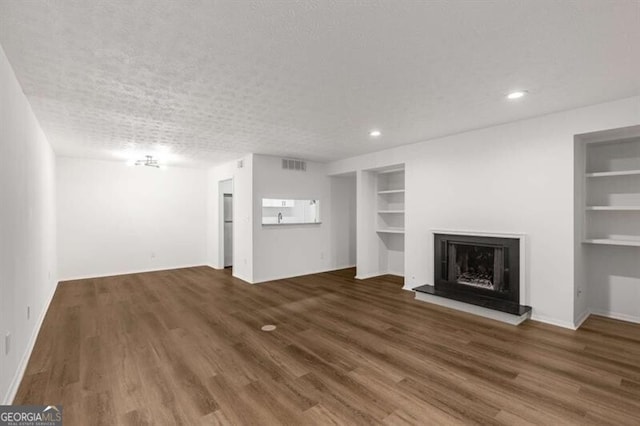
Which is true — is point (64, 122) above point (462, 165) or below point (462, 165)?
above

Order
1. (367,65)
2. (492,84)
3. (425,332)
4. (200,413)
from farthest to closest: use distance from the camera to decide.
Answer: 1. (425,332)
2. (492,84)
3. (367,65)
4. (200,413)

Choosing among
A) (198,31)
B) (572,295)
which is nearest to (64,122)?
(198,31)

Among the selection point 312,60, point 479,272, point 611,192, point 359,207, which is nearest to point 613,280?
point 611,192

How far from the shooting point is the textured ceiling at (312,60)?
1.78 m

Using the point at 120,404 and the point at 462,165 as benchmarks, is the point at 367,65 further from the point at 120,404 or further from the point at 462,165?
the point at 120,404

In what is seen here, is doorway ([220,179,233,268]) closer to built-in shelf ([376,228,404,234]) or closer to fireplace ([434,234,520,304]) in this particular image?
built-in shelf ([376,228,404,234])

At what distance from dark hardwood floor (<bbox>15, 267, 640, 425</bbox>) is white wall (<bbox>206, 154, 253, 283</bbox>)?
1795 mm

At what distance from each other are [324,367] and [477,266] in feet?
9.76

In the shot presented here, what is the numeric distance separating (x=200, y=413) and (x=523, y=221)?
13.8 feet

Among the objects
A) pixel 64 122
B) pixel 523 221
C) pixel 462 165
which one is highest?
pixel 64 122

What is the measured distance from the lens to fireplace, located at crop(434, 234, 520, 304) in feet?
12.9

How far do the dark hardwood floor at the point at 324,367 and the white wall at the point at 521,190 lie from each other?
0.67m

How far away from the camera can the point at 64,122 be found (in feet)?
12.6

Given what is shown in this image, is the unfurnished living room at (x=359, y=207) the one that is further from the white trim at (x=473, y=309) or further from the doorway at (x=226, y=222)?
the doorway at (x=226, y=222)
